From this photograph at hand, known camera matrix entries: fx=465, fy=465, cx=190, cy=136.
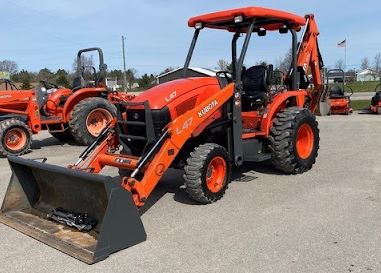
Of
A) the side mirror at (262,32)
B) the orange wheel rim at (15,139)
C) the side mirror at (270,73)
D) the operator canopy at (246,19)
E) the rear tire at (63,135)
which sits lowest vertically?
the rear tire at (63,135)

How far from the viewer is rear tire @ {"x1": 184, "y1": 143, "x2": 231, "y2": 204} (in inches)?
212

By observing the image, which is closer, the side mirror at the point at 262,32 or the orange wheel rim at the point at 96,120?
the side mirror at the point at 262,32

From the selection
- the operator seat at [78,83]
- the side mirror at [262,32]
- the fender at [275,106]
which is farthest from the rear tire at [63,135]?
the fender at [275,106]

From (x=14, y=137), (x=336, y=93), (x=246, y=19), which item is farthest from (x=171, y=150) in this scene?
(x=336, y=93)

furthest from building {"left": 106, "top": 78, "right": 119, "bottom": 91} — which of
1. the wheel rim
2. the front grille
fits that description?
the wheel rim

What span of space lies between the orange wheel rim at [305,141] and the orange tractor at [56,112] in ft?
18.6

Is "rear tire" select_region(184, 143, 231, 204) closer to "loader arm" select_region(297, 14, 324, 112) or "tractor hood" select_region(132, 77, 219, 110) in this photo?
"tractor hood" select_region(132, 77, 219, 110)

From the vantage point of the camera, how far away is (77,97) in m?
11.6

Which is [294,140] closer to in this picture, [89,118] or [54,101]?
[89,118]

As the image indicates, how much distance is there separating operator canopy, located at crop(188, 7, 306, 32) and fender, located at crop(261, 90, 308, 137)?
1090 millimetres

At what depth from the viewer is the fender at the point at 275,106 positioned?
22.2 ft

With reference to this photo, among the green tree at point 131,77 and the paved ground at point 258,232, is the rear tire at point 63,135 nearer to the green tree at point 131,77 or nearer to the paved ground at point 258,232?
the paved ground at point 258,232

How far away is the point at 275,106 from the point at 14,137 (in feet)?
20.5

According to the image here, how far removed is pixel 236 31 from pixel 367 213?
3.84 metres
